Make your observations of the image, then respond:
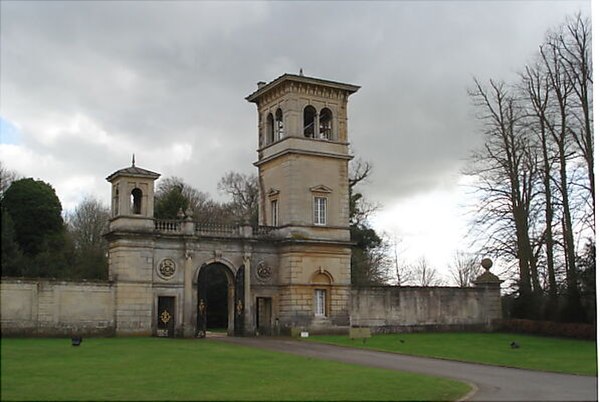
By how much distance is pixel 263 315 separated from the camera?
25.6 meters

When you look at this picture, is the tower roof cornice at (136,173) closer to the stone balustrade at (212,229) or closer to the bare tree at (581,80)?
the stone balustrade at (212,229)

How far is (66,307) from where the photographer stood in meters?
21.3

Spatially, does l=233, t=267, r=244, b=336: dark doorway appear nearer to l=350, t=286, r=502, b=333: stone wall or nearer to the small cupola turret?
the small cupola turret

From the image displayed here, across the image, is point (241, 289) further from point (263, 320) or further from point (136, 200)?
point (136, 200)

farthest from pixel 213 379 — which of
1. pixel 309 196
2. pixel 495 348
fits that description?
pixel 309 196

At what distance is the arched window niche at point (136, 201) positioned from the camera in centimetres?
2341

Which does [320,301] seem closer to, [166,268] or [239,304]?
[239,304]

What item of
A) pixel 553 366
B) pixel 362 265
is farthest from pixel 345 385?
pixel 362 265

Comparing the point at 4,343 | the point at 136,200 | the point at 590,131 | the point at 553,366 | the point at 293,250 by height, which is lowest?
the point at 553,366

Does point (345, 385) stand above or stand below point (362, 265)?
below

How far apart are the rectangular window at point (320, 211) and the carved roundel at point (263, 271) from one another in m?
2.29

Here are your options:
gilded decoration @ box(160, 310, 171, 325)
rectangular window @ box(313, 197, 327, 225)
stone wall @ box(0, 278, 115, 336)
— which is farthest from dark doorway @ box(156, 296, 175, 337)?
rectangular window @ box(313, 197, 327, 225)

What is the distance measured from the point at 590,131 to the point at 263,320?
1217cm

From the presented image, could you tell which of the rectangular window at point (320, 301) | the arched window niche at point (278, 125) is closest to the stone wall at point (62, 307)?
the rectangular window at point (320, 301)
